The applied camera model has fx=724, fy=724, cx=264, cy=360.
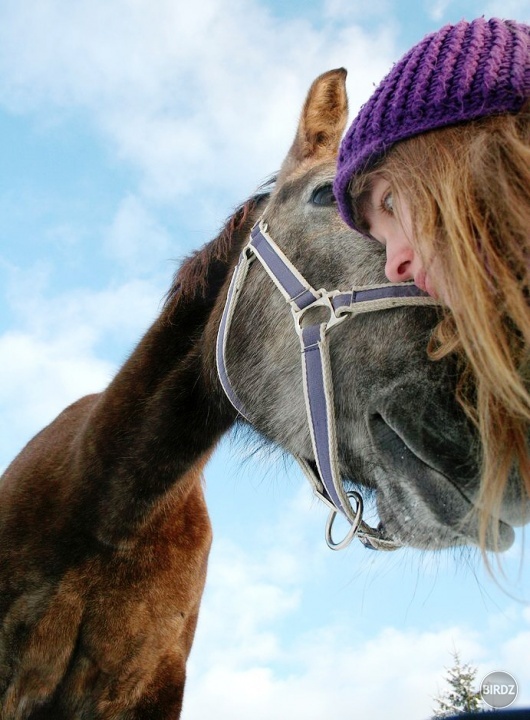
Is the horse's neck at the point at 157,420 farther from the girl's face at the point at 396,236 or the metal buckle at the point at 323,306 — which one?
the girl's face at the point at 396,236

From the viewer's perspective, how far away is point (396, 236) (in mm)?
2383

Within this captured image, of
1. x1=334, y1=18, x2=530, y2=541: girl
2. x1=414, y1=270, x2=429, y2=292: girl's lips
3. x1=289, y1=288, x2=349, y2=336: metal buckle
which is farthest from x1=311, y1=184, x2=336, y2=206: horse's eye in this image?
x1=414, y1=270, x2=429, y2=292: girl's lips

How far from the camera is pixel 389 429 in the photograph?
251 centimetres

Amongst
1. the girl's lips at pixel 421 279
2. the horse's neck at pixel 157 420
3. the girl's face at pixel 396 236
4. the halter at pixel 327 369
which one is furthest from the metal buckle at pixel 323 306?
the horse's neck at pixel 157 420

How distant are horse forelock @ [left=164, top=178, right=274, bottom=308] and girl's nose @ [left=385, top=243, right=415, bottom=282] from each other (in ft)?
5.63

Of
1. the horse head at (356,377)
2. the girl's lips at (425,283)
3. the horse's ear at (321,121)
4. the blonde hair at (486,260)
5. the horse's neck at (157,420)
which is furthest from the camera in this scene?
the horse's neck at (157,420)

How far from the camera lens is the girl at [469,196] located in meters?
1.89

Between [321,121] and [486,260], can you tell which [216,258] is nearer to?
[321,121]

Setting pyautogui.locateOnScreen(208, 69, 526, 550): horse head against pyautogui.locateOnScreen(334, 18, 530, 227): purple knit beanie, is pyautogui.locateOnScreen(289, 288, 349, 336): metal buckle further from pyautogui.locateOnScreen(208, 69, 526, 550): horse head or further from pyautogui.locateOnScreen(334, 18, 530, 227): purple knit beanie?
pyautogui.locateOnScreen(334, 18, 530, 227): purple knit beanie

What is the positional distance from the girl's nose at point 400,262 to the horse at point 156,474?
596 mm

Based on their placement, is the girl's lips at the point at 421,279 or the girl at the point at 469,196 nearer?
the girl at the point at 469,196

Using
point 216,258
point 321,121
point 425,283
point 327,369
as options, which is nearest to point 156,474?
point 216,258

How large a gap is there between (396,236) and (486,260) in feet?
1.68

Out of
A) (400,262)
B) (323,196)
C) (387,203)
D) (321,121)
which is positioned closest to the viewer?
(400,262)
